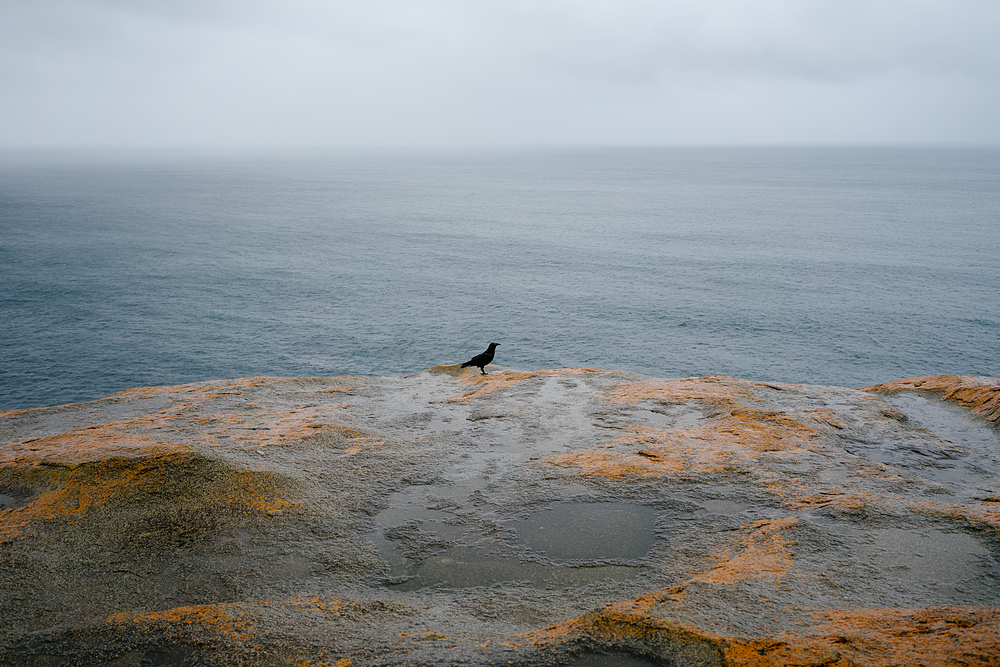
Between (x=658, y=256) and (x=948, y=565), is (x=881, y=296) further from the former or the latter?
(x=948, y=565)

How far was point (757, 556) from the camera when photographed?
9695 mm

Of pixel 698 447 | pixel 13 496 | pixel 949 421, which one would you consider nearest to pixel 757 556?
pixel 698 447

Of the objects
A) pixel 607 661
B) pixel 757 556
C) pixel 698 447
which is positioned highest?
pixel 607 661

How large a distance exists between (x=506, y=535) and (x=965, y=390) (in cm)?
1655

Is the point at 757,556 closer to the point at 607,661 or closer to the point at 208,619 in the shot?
the point at 607,661

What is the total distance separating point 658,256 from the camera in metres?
102

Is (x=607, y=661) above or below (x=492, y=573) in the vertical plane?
above

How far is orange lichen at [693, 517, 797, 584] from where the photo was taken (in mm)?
9055

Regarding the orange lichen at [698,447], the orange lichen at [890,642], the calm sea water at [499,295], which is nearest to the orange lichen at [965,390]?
the orange lichen at [698,447]

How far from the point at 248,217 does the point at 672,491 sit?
151467mm

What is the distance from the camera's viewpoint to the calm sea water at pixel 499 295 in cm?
5878

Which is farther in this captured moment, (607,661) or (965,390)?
(965,390)

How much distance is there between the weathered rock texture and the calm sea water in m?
40.9

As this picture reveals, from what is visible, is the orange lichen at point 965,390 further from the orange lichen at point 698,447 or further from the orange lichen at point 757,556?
the orange lichen at point 757,556
